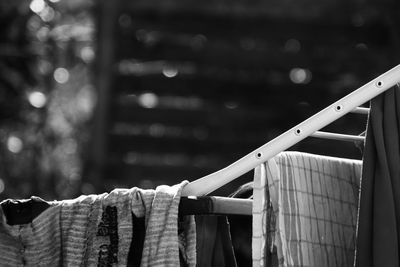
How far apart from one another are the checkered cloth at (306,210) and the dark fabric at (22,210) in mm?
350

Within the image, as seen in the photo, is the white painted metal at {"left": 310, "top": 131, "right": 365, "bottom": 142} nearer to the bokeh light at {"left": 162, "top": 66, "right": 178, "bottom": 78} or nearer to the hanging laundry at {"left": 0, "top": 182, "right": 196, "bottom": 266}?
the hanging laundry at {"left": 0, "top": 182, "right": 196, "bottom": 266}

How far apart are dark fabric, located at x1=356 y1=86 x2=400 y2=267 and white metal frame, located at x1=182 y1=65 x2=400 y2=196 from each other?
0.02 m

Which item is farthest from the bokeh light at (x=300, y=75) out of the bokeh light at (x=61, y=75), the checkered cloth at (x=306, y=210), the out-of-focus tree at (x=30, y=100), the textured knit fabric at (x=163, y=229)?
the textured knit fabric at (x=163, y=229)

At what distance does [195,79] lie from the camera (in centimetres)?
345

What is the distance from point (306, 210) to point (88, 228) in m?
0.35

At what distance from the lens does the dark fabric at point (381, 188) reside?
1254mm

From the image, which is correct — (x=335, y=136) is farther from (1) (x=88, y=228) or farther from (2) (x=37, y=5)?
(2) (x=37, y=5)

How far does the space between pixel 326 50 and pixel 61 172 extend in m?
1.33

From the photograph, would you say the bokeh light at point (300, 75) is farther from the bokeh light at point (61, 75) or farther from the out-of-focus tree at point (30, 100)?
the bokeh light at point (61, 75)

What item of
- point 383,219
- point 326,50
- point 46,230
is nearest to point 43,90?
point 326,50

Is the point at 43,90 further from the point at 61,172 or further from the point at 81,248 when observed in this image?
the point at 81,248

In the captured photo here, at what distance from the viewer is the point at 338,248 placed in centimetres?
140

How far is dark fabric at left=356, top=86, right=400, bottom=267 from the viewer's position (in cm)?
125

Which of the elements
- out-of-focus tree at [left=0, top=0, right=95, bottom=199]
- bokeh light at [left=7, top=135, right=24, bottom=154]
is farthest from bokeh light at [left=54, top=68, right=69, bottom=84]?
bokeh light at [left=7, top=135, right=24, bottom=154]
